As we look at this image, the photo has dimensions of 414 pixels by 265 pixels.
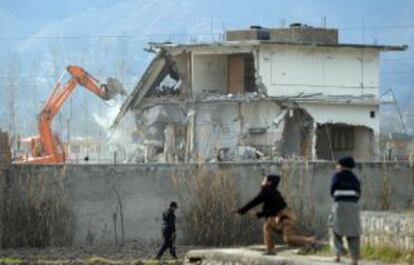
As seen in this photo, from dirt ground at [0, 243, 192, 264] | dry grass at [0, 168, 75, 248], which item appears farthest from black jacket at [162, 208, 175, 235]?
dry grass at [0, 168, 75, 248]

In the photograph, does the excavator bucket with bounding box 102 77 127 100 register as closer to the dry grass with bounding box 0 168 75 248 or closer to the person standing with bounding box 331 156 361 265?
the dry grass with bounding box 0 168 75 248

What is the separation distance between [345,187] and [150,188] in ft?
52.0

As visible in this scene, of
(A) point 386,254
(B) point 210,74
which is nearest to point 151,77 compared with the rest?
(B) point 210,74

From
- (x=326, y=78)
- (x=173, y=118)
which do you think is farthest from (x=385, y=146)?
(x=173, y=118)

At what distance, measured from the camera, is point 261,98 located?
161 ft

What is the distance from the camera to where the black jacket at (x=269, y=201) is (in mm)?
18875

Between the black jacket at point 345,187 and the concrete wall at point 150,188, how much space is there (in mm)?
15035

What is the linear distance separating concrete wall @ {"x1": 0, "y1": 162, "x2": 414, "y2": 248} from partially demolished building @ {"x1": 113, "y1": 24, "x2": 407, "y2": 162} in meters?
13.9

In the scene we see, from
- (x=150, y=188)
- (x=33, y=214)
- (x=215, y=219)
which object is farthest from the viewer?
(x=150, y=188)

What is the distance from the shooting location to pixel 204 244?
1254 inches

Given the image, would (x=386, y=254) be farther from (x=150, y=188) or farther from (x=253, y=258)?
(x=150, y=188)

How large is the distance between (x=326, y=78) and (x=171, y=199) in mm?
19976

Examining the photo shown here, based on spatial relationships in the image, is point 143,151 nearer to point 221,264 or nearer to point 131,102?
point 131,102

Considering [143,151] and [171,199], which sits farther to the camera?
[143,151]
